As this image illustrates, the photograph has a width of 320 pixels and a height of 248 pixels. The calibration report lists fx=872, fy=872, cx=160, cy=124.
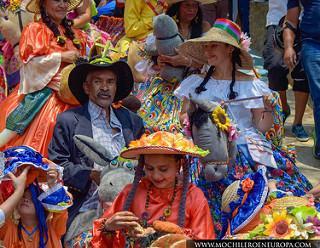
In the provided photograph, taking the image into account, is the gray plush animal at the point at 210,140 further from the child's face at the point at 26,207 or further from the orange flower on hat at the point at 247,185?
the child's face at the point at 26,207

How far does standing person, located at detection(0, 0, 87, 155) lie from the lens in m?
6.75

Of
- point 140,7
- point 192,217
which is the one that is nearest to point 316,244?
point 192,217

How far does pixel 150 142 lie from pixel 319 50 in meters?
2.94

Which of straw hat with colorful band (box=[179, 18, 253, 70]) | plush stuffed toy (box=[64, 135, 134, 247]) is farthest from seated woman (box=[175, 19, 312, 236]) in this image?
plush stuffed toy (box=[64, 135, 134, 247])

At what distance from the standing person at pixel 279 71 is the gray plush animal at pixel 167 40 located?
4.11 ft

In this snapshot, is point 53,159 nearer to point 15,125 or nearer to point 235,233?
point 15,125

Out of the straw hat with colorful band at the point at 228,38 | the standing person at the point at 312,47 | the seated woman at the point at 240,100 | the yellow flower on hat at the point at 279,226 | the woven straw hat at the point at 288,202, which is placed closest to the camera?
the yellow flower on hat at the point at 279,226

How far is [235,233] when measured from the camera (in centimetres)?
465

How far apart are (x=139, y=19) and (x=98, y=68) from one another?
7.80 ft

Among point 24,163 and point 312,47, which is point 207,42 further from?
point 24,163

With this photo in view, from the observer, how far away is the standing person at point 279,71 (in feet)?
26.5

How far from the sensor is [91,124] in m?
5.93

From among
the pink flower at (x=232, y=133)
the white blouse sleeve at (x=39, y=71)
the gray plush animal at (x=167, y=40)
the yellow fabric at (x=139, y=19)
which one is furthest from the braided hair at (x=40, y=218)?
the yellow fabric at (x=139, y=19)

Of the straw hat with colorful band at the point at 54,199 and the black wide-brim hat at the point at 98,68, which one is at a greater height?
the black wide-brim hat at the point at 98,68
